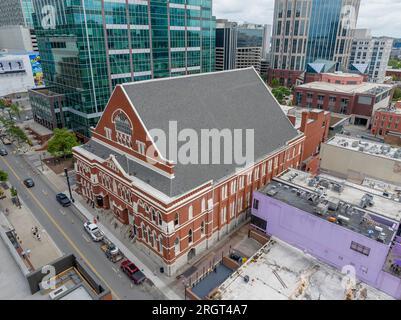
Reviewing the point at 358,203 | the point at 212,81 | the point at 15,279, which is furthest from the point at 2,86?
the point at 358,203

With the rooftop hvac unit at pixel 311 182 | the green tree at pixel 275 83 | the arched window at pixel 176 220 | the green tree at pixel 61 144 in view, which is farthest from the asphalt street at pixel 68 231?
the green tree at pixel 275 83

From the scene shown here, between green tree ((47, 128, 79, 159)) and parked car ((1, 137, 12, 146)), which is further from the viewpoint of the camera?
parked car ((1, 137, 12, 146))

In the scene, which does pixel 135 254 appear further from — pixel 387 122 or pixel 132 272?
pixel 387 122

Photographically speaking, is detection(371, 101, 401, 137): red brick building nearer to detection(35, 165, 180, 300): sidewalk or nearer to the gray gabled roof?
the gray gabled roof

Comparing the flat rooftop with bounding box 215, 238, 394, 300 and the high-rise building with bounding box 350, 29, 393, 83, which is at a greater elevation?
the high-rise building with bounding box 350, 29, 393, 83

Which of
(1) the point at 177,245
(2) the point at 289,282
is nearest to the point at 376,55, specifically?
(2) the point at 289,282

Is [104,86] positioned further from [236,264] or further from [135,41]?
[236,264]

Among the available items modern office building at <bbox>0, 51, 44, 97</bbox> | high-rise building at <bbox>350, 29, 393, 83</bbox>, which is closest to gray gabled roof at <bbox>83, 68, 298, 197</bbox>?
modern office building at <bbox>0, 51, 44, 97</bbox>
